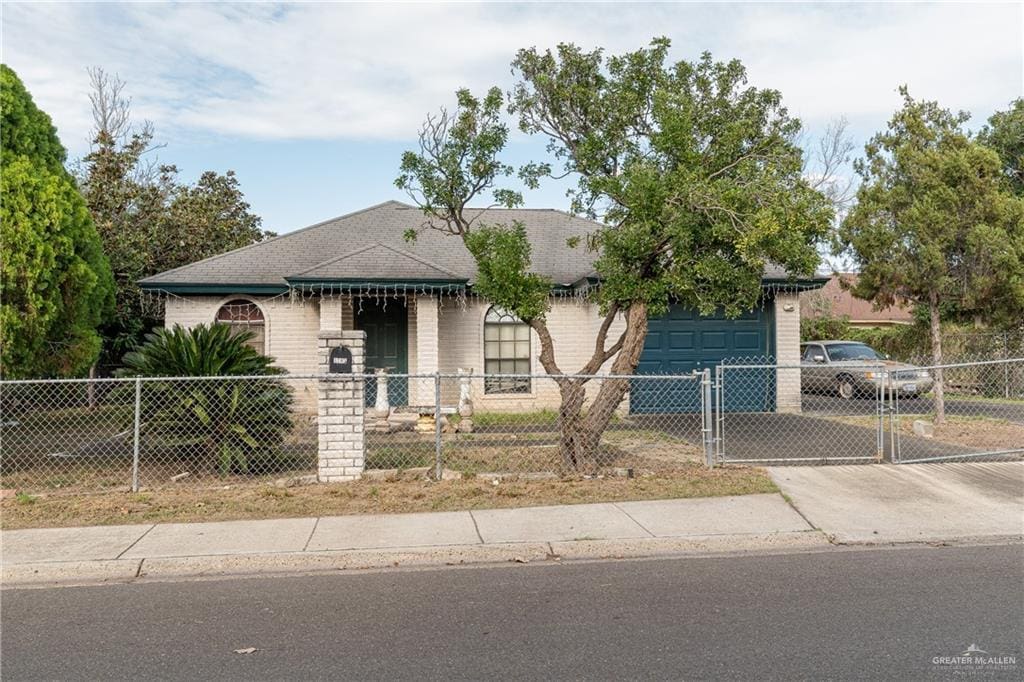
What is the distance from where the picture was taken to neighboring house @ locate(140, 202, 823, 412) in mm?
15422

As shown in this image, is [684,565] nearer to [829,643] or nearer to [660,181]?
[829,643]

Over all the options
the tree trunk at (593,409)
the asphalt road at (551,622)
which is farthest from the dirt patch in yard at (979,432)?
the asphalt road at (551,622)

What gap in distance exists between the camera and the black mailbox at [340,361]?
9039mm

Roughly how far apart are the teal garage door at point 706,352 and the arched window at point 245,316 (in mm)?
8108

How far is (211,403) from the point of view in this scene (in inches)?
364

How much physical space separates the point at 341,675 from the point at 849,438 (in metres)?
10.4

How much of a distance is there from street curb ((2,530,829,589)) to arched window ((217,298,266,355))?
1036 cm

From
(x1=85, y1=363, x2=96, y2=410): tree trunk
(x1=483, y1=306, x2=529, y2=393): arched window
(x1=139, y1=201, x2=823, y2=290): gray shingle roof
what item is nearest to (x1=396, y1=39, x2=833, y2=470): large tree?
(x1=139, y1=201, x2=823, y2=290): gray shingle roof

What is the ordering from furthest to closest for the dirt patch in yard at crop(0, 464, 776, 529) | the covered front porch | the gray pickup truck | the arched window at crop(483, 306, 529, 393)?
1. the gray pickup truck
2. the arched window at crop(483, 306, 529, 393)
3. the covered front porch
4. the dirt patch in yard at crop(0, 464, 776, 529)

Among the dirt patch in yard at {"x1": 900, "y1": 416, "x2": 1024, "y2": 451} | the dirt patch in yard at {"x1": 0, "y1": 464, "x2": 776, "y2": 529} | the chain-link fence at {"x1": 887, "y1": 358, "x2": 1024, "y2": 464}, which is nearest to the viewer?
the dirt patch in yard at {"x1": 0, "y1": 464, "x2": 776, "y2": 529}

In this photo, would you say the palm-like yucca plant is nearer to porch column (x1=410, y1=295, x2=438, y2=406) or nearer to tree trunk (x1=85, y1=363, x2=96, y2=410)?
porch column (x1=410, y1=295, x2=438, y2=406)

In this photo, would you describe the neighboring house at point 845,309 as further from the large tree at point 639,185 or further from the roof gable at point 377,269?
the large tree at point 639,185

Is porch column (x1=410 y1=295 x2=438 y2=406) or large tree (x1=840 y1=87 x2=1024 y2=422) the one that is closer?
large tree (x1=840 y1=87 x2=1024 y2=422)

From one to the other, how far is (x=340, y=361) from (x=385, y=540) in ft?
9.76
